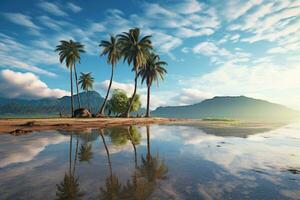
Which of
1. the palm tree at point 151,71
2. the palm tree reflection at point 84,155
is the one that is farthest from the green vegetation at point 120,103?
the palm tree reflection at point 84,155

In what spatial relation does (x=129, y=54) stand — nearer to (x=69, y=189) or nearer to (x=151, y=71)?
(x=151, y=71)

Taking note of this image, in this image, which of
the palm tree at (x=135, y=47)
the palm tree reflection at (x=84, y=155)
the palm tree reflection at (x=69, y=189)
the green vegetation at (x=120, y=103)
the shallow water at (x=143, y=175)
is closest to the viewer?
the palm tree reflection at (x=69, y=189)

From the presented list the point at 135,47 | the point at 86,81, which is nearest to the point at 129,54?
the point at 135,47

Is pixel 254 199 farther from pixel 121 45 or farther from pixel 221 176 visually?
pixel 121 45

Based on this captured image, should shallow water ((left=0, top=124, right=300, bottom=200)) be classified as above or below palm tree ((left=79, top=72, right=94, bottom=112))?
below

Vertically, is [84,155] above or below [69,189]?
above

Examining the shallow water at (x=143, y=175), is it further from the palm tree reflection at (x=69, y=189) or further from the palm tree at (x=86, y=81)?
the palm tree at (x=86, y=81)

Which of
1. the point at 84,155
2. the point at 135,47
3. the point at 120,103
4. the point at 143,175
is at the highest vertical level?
the point at 135,47

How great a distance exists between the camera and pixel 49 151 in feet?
43.2

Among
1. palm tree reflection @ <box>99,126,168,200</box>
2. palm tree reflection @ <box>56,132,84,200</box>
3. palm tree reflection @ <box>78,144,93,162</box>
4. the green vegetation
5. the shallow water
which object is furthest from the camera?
the green vegetation

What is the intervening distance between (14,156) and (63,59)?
171 feet

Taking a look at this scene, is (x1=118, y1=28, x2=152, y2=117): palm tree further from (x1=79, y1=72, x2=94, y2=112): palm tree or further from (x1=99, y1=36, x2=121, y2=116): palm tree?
(x1=79, y1=72, x2=94, y2=112): palm tree

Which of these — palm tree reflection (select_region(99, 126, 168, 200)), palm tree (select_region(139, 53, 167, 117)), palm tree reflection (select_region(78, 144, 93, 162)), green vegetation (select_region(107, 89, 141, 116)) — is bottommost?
palm tree reflection (select_region(99, 126, 168, 200))

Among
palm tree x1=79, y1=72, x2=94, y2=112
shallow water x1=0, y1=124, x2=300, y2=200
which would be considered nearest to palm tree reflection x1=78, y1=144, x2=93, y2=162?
shallow water x1=0, y1=124, x2=300, y2=200
